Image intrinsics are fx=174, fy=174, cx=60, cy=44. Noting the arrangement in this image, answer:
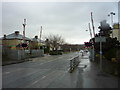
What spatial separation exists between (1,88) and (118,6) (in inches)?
694

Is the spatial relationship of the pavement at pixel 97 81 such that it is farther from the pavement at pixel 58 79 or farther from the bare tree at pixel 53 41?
the bare tree at pixel 53 41

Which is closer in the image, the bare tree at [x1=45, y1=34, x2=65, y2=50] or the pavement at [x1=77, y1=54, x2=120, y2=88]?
the pavement at [x1=77, y1=54, x2=120, y2=88]

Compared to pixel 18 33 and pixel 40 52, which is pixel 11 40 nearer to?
pixel 18 33

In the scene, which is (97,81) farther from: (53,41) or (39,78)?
(53,41)

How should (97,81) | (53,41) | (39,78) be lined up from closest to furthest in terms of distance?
(97,81), (39,78), (53,41)

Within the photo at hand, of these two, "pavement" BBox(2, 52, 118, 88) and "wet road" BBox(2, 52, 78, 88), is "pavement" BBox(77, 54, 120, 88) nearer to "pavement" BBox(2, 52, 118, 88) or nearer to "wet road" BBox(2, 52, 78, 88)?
"pavement" BBox(2, 52, 118, 88)

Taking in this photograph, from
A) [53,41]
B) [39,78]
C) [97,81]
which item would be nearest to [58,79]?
[39,78]

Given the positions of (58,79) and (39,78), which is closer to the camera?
(58,79)

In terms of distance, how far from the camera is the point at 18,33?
6350 centimetres

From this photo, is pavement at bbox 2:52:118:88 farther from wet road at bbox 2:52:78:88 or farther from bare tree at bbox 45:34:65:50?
bare tree at bbox 45:34:65:50

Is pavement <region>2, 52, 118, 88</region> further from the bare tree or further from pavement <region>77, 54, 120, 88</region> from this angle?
the bare tree

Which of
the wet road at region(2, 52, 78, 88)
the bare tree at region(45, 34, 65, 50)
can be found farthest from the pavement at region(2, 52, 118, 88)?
the bare tree at region(45, 34, 65, 50)

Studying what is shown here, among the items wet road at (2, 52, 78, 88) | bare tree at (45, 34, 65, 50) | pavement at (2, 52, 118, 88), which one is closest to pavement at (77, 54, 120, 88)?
pavement at (2, 52, 118, 88)

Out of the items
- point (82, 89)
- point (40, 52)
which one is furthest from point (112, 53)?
point (40, 52)
